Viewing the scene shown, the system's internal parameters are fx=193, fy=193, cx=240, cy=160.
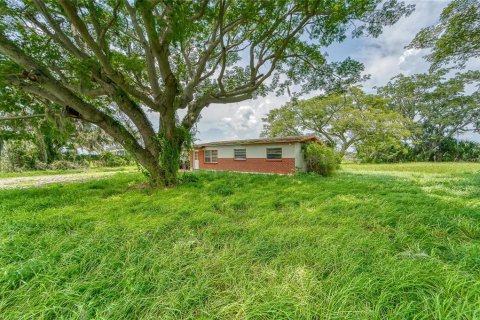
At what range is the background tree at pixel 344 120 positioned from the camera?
1697 centimetres

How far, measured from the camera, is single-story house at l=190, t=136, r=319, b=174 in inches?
443

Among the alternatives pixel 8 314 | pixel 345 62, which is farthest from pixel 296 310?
pixel 345 62

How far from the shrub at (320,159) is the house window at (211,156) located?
740cm

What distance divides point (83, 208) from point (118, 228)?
1.85 metres

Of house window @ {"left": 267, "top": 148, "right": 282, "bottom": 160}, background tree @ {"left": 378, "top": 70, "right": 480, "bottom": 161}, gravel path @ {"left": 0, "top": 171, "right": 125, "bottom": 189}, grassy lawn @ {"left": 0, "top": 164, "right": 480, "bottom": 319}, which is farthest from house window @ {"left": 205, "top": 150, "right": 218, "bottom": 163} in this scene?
background tree @ {"left": 378, "top": 70, "right": 480, "bottom": 161}

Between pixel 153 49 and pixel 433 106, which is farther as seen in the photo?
pixel 433 106

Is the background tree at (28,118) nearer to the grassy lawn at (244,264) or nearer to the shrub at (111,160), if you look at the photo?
the grassy lawn at (244,264)

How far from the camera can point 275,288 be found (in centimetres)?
173

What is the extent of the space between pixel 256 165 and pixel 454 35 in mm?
10225

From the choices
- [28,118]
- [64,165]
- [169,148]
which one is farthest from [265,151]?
[64,165]

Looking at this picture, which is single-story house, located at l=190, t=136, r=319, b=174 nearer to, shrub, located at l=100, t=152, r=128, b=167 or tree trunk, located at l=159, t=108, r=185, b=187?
tree trunk, located at l=159, t=108, r=185, b=187

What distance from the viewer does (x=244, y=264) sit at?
213cm

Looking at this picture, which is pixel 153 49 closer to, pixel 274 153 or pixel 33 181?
pixel 274 153

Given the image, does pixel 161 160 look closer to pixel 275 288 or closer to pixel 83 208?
pixel 83 208
